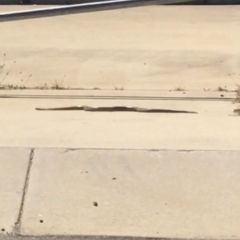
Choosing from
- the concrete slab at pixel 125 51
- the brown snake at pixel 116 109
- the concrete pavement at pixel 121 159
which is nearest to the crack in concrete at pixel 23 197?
the concrete pavement at pixel 121 159

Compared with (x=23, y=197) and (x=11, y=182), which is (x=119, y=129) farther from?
(x=23, y=197)

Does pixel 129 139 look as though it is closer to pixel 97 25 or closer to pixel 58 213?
pixel 58 213

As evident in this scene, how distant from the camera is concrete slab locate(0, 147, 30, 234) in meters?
4.23

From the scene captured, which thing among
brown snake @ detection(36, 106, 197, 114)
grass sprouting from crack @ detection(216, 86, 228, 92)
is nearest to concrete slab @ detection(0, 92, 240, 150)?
brown snake @ detection(36, 106, 197, 114)

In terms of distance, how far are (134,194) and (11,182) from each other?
2.60 feet

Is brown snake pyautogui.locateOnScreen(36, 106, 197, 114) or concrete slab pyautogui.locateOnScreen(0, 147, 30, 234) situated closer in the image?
concrete slab pyautogui.locateOnScreen(0, 147, 30, 234)

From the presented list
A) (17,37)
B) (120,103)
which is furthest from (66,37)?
(120,103)

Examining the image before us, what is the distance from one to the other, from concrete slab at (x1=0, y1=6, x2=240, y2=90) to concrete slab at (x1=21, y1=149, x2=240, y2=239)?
497 cm

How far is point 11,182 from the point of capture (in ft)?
15.3

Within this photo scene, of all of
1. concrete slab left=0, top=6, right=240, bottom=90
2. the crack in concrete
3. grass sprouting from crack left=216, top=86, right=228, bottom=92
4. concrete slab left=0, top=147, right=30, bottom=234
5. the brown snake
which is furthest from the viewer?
concrete slab left=0, top=6, right=240, bottom=90

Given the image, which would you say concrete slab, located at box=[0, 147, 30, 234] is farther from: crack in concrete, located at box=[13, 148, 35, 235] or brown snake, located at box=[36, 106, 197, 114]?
brown snake, located at box=[36, 106, 197, 114]

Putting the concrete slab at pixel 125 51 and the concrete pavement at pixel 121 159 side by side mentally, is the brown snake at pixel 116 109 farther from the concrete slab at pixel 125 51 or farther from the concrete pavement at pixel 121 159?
the concrete slab at pixel 125 51

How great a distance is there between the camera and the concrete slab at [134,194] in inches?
162

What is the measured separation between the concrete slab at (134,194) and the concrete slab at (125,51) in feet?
16.3
